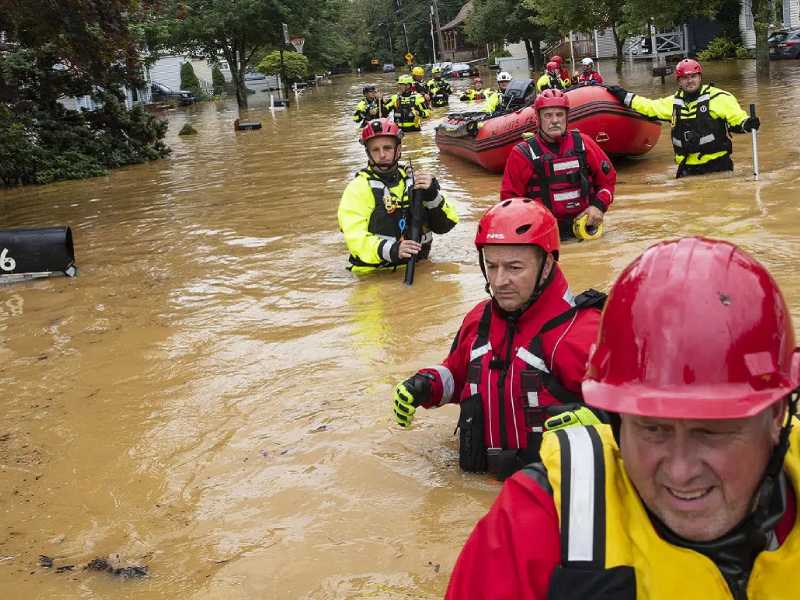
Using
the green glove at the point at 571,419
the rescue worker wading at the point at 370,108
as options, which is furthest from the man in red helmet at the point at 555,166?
the rescue worker wading at the point at 370,108

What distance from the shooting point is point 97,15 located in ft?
44.6

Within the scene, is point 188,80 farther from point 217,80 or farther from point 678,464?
point 678,464

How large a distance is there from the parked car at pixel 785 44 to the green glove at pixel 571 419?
1301 inches

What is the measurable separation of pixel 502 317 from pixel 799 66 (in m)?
28.6

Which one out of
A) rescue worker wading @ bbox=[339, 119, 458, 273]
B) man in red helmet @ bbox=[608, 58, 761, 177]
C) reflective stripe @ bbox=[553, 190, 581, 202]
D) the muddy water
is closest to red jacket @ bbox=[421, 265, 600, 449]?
the muddy water

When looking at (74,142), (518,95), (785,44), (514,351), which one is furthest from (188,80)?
(514,351)

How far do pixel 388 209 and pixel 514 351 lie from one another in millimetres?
4831

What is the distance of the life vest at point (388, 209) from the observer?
8867 millimetres

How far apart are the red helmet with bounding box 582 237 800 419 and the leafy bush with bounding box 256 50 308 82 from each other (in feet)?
211

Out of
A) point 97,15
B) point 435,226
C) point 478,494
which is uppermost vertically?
point 97,15

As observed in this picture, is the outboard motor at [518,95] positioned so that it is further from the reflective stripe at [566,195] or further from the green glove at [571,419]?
the green glove at [571,419]

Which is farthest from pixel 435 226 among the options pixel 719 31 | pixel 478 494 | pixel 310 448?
pixel 719 31

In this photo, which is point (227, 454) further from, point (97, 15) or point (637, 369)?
point (97, 15)

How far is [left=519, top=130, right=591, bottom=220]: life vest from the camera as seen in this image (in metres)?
9.09
